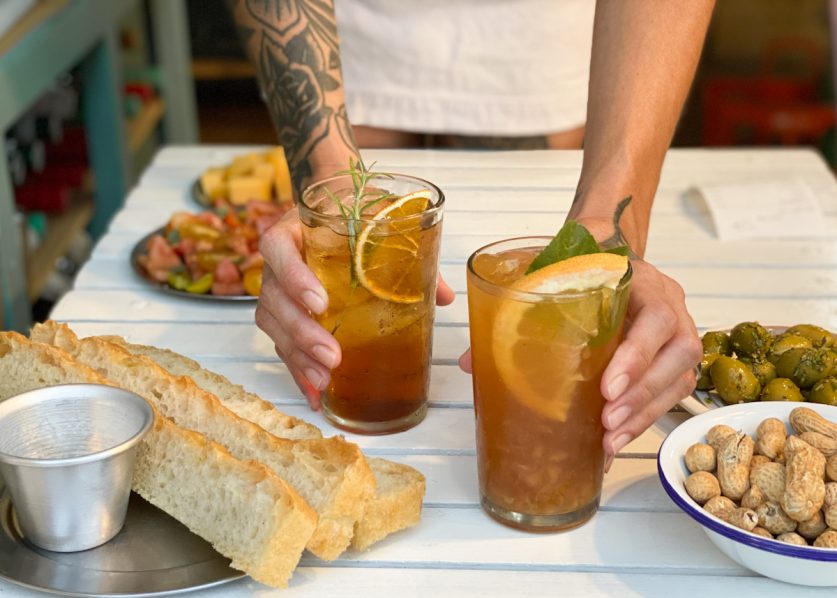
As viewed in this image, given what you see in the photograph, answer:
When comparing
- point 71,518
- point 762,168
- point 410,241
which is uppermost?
point 410,241

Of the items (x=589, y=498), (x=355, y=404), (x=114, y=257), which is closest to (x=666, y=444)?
(x=589, y=498)

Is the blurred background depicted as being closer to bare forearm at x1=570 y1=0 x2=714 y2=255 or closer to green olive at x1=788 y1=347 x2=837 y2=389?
bare forearm at x1=570 y1=0 x2=714 y2=255

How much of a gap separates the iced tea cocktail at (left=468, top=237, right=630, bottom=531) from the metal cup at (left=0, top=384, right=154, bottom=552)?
0.94ft

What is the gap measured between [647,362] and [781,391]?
0.70ft

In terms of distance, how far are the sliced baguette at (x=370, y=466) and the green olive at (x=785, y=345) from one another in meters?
0.42

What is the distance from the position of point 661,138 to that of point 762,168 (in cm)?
63

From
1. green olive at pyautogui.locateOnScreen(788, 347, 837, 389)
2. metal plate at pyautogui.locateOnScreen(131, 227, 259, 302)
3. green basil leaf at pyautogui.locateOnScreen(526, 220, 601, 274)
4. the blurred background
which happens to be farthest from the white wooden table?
the blurred background

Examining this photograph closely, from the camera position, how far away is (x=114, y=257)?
1655 millimetres

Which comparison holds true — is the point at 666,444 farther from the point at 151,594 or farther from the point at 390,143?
the point at 390,143

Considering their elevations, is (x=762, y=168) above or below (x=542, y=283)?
below

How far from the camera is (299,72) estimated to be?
61.8 inches

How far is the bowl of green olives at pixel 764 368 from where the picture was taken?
112 centimetres

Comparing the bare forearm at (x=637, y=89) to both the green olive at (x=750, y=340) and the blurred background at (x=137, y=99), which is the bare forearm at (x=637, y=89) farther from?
the blurred background at (x=137, y=99)

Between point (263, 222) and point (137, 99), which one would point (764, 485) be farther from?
point (137, 99)
